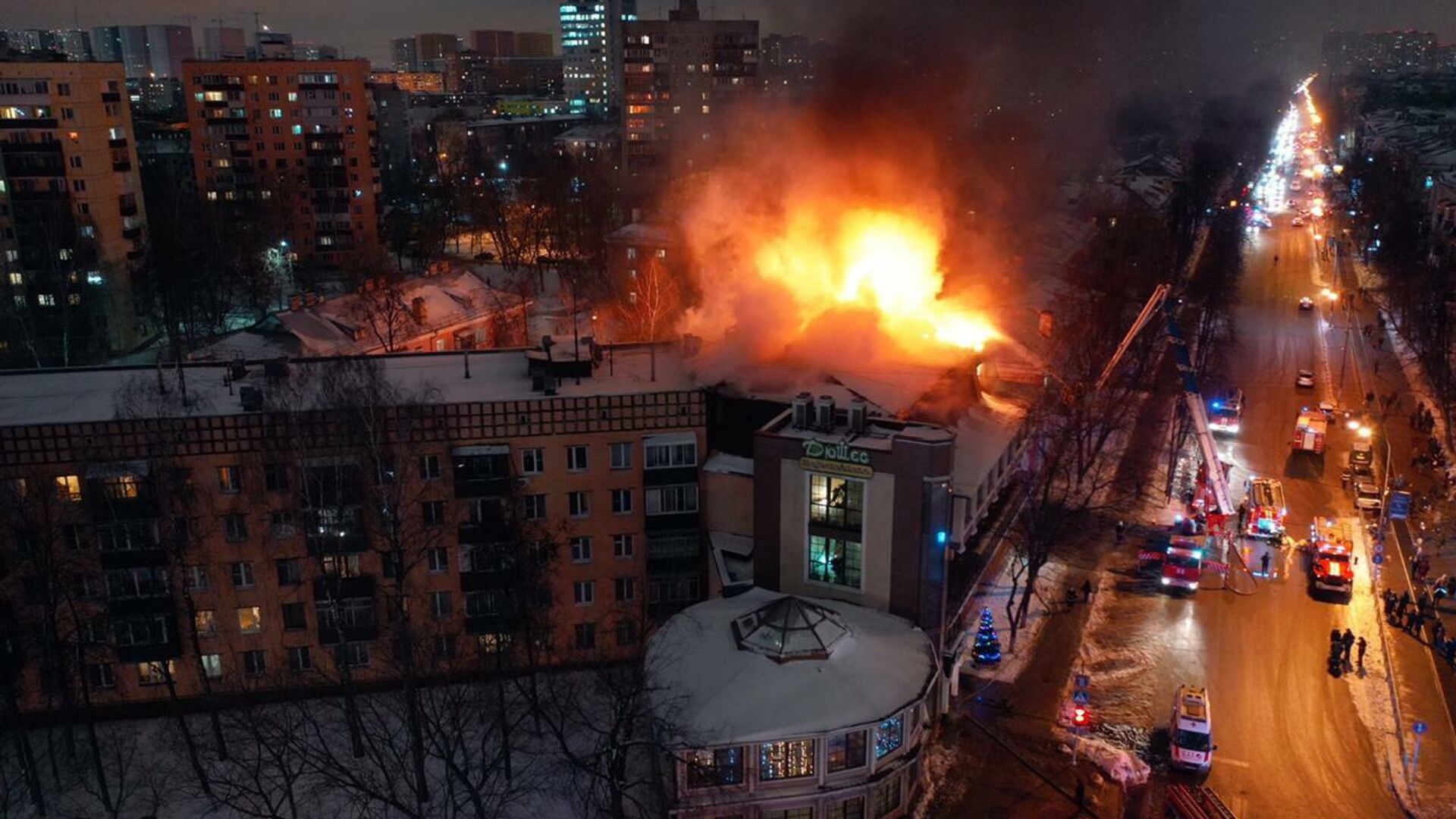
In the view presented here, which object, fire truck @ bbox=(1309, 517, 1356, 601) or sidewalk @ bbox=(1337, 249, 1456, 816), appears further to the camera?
fire truck @ bbox=(1309, 517, 1356, 601)

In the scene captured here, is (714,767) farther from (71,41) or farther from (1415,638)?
(71,41)

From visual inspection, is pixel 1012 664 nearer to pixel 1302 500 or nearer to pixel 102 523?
pixel 1302 500

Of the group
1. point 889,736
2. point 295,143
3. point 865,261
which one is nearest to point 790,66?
point 865,261

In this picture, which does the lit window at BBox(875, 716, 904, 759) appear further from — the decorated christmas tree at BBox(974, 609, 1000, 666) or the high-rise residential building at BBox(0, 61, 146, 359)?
the high-rise residential building at BBox(0, 61, 146, 359)

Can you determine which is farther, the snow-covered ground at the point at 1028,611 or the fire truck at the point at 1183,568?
the fire truck at the point at 1183,568

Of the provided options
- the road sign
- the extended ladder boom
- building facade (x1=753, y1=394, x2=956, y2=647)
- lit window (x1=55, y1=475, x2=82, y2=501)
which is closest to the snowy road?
the road sign

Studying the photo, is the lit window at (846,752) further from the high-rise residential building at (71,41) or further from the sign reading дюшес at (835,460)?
the high-rise residential building at (71,41)

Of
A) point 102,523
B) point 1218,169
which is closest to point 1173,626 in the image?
point 102,523

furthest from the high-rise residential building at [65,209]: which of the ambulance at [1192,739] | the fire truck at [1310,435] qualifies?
the fire truck at [1310,435]
